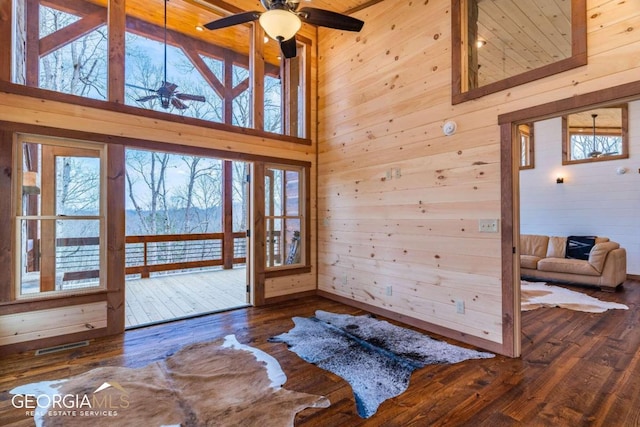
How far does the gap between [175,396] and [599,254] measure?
21.4ft

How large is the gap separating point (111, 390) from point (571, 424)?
3149 mm

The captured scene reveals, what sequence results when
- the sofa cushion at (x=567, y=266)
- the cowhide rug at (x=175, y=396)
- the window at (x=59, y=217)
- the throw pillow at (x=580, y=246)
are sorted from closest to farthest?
the cowhide rug at (x=175, y=396) → the window at (x=59, y=217) → the sofa cushion at (x=567, y=266) → the throw pillow at (x=580, y=246)

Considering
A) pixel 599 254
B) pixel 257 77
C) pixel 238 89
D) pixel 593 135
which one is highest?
pixel 238 89

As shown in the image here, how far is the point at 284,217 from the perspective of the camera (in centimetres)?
480

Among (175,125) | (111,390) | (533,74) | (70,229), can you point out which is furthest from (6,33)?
(533,74)

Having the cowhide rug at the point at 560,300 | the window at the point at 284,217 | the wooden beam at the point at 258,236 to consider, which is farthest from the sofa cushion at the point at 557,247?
the wooden beam at the point at 258,236

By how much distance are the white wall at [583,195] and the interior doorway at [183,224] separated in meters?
6.77

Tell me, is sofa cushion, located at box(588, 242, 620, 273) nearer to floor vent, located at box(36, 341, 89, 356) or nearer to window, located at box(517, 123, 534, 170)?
window, located at box(517, 123, 534, 170)

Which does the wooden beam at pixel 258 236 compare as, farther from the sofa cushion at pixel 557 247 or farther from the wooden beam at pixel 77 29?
the sofa cushion at pixel 557 247

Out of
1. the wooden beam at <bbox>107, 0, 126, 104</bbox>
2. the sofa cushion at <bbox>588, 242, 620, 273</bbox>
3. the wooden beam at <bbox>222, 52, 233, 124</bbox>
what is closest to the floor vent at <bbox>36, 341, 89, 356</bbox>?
the wooden beam at <bbox>107, 0, 126, 104</bbox>

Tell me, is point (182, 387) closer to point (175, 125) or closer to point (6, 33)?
point (175, 125)

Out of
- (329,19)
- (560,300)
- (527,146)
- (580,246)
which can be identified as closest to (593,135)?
(527,146)

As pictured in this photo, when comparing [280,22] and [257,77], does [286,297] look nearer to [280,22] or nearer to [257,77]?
[257,77]

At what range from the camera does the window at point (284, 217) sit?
4648 millimetres
